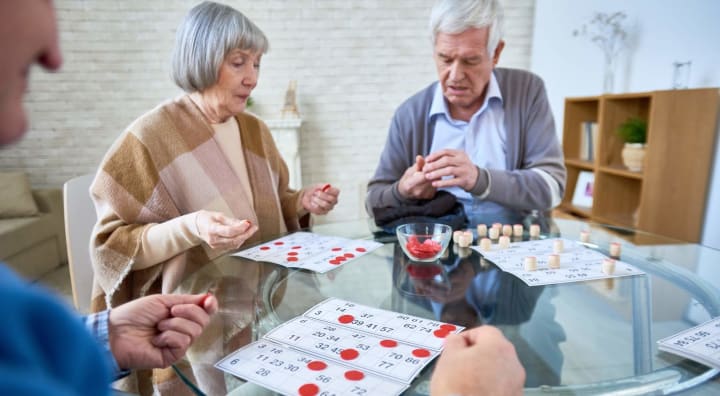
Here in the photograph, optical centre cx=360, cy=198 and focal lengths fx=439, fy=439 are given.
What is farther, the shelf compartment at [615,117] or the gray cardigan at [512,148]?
the shelf compartment at [615,117]

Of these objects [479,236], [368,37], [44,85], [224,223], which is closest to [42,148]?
[44,85]

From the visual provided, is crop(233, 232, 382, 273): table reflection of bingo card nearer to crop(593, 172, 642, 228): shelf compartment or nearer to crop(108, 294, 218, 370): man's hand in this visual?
crop(108, 294, 218, 370): man's hand

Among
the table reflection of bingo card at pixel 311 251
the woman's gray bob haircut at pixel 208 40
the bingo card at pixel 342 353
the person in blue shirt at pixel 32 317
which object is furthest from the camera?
the woman's gray bob haircut at pixel 208 40

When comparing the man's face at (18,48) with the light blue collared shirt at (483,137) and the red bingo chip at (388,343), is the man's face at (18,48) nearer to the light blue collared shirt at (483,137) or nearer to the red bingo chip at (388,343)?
the red bingo chip at (388,343)

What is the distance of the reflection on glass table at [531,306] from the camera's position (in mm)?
669

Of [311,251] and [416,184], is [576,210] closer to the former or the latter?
[416,184]

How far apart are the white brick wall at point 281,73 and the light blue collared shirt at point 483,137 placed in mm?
2068

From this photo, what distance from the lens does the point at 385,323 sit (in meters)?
0.78

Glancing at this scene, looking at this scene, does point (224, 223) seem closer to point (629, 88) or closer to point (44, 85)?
point (629, 88)

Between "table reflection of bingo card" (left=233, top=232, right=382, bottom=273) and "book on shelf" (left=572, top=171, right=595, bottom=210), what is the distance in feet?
7.75

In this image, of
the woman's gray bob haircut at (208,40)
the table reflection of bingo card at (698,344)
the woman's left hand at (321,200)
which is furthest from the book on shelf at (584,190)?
the woman's gray bob haircut at (208,40)

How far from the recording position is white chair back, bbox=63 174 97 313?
4.82 feet

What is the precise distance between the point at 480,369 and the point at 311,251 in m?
0.80

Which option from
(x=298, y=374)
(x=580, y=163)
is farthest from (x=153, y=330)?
(x=580, y=163)
